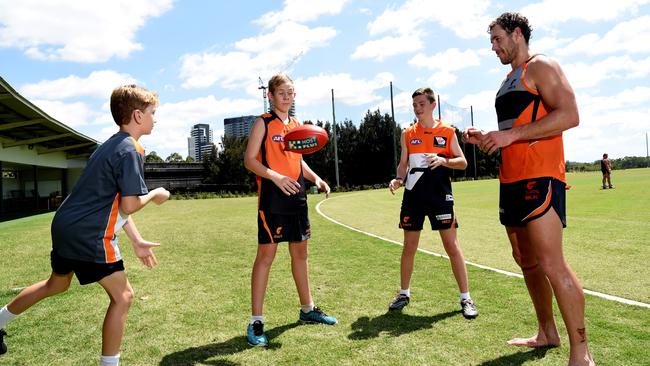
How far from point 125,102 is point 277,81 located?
1717 millimetres

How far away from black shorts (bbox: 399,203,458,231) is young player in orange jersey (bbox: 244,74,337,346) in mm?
1286

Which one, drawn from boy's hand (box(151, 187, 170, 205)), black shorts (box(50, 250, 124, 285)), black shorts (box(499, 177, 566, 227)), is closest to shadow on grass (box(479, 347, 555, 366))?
black shorts (box(499, 177, 566, 227))

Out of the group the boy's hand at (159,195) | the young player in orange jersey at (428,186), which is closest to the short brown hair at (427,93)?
the young player in orange jersey at (428,186)

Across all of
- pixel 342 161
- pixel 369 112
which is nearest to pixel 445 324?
pixel 342 161

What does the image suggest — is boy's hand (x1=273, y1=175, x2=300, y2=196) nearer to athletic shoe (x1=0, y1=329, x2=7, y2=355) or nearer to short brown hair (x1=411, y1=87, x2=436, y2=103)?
short brown hair (x1=411, y1=87, x2=436, y2=103)

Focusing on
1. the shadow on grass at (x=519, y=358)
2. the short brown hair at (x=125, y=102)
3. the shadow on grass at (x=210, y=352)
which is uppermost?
the short brown hair at (x=125, y=102)

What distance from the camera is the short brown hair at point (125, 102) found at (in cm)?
339

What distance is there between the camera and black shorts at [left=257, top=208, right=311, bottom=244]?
179 inches

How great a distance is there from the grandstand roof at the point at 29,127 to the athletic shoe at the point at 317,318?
19304 millimetres

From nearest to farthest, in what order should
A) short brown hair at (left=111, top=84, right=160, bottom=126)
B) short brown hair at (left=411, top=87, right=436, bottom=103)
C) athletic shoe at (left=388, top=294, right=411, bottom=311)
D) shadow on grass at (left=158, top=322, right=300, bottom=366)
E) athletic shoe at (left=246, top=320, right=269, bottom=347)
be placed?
short brown hair at (left=111, top=84, right=160, bottom=126)
shadow on grass at (left=158, top=322, right=300, bottom=366)
athletic shoe at (left=246, top=320, right=269, bottom=347)
athletic shoe at (left=388, top=294, right=411, bottom=311)
short brown hair at (left=411, top=87, right=436, bottom=103)

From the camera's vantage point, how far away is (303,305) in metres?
4.85

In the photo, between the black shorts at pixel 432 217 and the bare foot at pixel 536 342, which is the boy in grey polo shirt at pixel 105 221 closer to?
the black shorts at pixel 432 217

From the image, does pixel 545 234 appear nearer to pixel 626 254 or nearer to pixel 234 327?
pixel 234 327

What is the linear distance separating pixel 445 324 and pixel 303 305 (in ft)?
4.81
